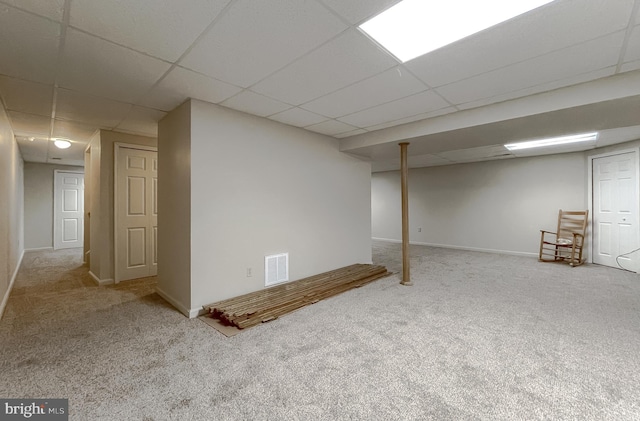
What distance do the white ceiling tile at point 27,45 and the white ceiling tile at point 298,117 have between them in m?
2.00

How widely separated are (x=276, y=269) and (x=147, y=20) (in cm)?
283

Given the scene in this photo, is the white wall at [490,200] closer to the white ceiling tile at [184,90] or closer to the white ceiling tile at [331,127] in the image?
the white ceiling tile at [331,127]

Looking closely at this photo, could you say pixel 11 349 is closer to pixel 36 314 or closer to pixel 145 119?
pixel 36 314

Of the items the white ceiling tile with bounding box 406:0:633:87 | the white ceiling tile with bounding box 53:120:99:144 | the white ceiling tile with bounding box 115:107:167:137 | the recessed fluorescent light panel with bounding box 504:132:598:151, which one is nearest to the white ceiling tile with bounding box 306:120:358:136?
the white ceiling tile with bounding box 406:0:633:87

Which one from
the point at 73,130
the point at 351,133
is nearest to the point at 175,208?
the point at 73,130

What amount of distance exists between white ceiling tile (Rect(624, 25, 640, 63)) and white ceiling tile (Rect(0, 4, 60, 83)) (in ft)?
12.0

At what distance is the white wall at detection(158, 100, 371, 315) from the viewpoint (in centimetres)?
294

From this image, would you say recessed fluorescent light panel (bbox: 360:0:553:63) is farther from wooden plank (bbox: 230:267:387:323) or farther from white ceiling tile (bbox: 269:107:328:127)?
wooden plank (bbox: 230:267:387:323)

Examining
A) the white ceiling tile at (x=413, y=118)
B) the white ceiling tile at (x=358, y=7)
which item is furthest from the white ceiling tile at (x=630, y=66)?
the white ceiling tile at (x=358, y=7)

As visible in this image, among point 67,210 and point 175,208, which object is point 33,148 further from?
point 175,208

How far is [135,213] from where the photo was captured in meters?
4.34

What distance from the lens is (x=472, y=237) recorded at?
Answer: 23.1 feet

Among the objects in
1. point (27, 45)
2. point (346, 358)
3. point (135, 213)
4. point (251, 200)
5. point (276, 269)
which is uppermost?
point (27, 45)

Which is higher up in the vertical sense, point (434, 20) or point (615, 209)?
point (434, 20)
